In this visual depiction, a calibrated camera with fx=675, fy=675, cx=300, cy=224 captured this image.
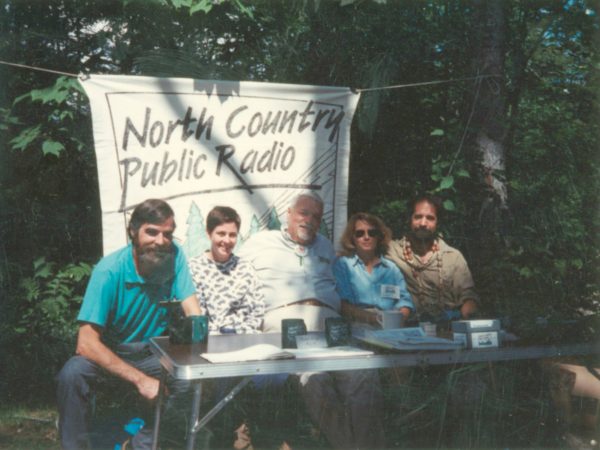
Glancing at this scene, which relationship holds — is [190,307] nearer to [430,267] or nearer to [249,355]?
[249,355]

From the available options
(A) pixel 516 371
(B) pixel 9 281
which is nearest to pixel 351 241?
(A) pixel 516 371

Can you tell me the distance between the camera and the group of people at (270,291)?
11.5ft

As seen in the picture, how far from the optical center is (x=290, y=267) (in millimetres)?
4715

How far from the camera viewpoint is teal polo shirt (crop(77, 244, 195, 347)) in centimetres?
391

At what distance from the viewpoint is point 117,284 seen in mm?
3943

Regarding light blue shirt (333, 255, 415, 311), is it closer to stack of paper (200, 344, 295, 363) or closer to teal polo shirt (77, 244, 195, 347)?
teal polo shirt (77, 244, 195, 347)

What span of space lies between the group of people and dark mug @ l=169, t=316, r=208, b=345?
31 centimetres

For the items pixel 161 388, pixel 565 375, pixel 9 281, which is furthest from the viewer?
pixel 9 281

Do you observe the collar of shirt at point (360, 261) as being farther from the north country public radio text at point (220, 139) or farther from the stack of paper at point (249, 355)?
the stack of paper at point (249, 355)

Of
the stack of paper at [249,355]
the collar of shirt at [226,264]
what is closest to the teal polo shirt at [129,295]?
the collar of shirt at [226,264]

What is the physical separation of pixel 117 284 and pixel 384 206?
2272mm

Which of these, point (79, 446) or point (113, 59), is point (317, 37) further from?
point (79, 446)

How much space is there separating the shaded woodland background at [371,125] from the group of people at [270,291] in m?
0.48

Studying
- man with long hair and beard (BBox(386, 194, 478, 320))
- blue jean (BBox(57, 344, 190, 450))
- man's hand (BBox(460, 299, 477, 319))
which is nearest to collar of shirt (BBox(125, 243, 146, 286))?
blue jean (BBox(57, 344, 190, 450))
